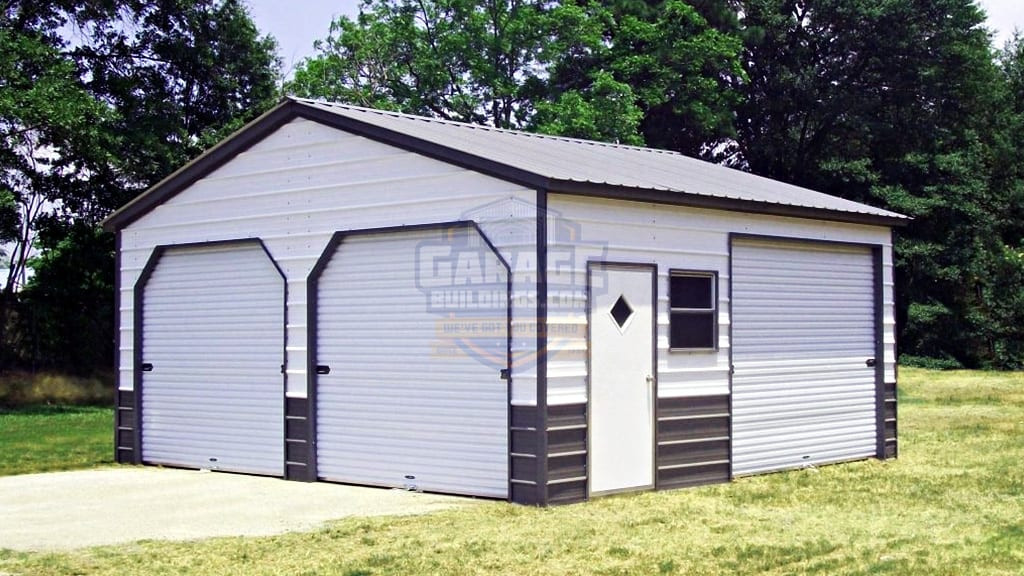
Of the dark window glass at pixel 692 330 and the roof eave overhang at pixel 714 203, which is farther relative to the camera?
the dark window glass at pixel 692 330

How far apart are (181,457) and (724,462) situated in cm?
637

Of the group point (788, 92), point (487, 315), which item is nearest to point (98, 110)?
point (487, 315)

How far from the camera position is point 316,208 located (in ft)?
45.0

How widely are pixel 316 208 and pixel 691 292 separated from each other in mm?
4004

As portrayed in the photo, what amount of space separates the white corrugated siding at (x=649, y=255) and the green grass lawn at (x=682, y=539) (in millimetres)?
1150

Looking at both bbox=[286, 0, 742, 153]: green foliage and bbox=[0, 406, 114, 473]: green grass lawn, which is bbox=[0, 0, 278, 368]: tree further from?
bbox=[286, 0, 742, 153]: green foliage

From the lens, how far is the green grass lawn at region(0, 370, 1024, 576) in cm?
867

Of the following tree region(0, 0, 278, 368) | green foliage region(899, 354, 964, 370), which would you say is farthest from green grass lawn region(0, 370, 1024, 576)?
green foliage region(899, 354, 964, 370)

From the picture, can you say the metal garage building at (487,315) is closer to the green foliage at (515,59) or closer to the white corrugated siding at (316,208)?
the white corrugated siding at (316,208)

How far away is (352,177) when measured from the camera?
1338cm

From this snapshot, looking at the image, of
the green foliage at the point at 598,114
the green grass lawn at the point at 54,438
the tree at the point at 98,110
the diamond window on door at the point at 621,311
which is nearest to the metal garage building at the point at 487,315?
the diamond window on door at the point at 621,311

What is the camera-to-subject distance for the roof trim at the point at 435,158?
38.4ft

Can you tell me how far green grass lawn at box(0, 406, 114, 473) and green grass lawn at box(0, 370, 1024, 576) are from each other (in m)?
6.40

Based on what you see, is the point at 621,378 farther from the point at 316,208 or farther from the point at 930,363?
the point at 930,363
